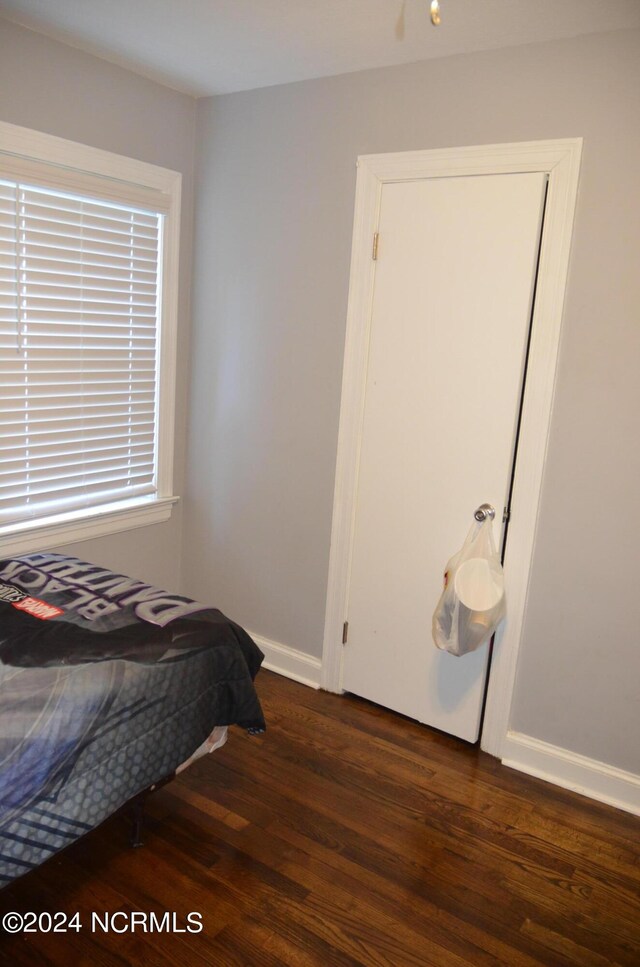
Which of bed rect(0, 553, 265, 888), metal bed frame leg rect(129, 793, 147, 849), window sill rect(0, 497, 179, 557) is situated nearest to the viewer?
bed rect(0, 553, 265, 888)

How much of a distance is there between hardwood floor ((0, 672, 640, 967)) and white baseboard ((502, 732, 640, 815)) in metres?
0.05

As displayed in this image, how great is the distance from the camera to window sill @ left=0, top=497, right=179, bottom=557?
2879 millimetres

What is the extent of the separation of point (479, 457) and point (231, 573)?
54.8 inches

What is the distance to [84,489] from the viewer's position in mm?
3162

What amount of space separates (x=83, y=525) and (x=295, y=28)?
80.2 inches

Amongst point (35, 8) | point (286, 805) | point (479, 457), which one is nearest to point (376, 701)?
point (286, 805)

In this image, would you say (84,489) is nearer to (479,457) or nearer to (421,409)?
(421,409)

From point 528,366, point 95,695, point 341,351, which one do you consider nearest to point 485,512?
point 528,366

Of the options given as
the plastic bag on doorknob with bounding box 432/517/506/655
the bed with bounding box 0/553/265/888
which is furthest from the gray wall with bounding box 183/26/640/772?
the bed with bounding box 0/553/265/888

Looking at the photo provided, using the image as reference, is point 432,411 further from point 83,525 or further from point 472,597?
point 83,525

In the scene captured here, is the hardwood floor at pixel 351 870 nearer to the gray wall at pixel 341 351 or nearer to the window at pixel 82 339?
the gray wall at pixel 341 351

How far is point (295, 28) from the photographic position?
2428 millimetres

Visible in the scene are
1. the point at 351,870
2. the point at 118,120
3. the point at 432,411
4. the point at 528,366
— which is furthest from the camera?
the point at 118,120
